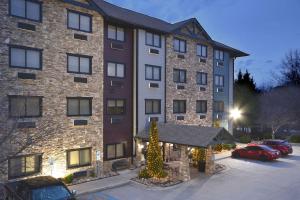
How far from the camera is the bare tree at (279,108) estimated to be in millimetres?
38125

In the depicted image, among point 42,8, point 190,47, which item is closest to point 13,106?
point 42,8

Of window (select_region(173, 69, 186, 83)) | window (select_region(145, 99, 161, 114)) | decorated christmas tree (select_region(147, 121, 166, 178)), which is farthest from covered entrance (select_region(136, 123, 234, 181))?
window (select_region(173, 69, 186, 83))

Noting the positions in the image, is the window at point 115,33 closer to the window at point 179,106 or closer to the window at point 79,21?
the window at point 79,21

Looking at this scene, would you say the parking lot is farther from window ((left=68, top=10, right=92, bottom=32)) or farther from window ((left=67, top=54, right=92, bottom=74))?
window ((left=68, top=10, right=92, bottom=32))

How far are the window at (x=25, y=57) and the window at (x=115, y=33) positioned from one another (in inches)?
224

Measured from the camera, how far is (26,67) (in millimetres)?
16516

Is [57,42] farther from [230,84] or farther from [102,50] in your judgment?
[230,84]

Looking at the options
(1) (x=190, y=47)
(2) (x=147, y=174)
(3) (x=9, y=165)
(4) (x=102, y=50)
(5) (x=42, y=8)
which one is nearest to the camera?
(3) (x=9, y=165)

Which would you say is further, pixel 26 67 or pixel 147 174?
pixel 147 174

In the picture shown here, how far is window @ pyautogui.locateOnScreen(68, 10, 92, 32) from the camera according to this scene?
18556 millimetres

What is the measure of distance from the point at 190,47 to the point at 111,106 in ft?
35.9

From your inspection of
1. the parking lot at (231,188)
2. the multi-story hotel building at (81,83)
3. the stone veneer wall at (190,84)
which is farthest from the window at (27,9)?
the stone veneer wall at (190,84)

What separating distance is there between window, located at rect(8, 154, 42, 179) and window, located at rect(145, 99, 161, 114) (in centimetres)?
→ 961

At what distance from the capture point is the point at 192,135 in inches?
762
